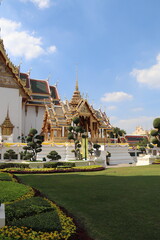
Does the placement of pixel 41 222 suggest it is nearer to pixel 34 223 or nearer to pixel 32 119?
pixel 34 223

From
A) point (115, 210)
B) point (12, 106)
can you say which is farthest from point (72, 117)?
point (115, 210)

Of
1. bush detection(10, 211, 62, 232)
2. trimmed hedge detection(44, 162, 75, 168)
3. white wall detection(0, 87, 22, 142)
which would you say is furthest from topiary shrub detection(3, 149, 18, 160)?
bush detection(10, 211, 62, 232)

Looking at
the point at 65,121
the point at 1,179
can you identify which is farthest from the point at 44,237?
the point at 65,121

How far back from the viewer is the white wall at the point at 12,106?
30109 millimetres

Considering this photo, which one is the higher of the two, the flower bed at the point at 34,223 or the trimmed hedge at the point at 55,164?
the trimmed hedge at the point at 55,164

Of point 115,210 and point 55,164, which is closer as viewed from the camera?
point 115,210

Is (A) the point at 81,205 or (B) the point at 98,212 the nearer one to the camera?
(B) the point at 98,212

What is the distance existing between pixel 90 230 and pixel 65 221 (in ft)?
1.70

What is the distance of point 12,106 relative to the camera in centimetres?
→ 3072

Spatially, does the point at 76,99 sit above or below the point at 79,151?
above

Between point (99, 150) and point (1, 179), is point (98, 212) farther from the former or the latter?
point (99, 150)

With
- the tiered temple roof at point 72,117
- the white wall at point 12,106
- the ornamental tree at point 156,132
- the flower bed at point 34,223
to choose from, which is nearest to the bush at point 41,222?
the flower bed at point 34,223

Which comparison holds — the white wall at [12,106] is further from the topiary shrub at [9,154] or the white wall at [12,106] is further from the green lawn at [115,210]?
the green lawn at [115,210]

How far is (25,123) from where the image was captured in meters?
35.4
